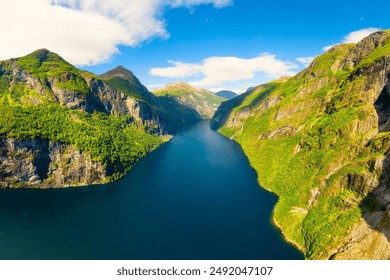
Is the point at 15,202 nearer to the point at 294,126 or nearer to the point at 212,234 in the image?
the point at 212,234

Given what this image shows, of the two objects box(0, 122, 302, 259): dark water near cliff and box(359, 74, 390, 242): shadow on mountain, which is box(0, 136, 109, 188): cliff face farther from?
box(359, 74, 390, 242): shadow on mountain

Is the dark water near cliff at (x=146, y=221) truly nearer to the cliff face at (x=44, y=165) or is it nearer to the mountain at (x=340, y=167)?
the cliff face at (x=44, y=165)

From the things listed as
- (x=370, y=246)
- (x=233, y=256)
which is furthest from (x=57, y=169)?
(x=370, y=246)

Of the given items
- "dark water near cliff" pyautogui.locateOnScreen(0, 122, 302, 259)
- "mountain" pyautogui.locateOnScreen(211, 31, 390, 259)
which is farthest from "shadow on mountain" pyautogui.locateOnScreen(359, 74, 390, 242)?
"dark water near cliff" pyautogui.locateOnScreen(0, 122, 302, 259)

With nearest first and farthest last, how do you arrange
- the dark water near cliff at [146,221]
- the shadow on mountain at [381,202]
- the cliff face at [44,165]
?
the shadow on mountain at [381,202]
the dark water near cliff at [146,221]
the cliff face at [44,165]

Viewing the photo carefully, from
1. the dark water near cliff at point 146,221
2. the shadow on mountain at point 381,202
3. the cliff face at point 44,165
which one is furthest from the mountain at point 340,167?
the cliff face at point 44,165

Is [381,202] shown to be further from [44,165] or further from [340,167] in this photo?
[44,165]
